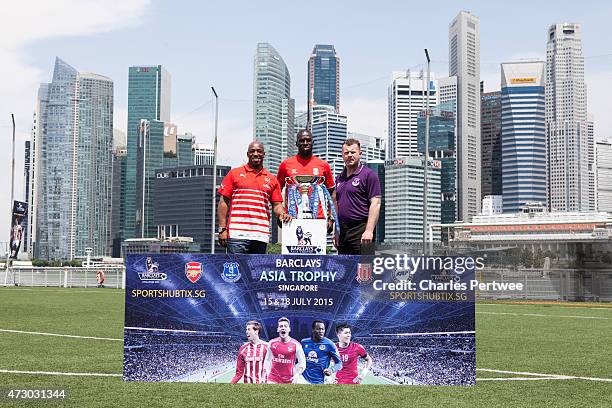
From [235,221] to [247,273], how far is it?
62.2 inches

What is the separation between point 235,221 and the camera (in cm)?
830

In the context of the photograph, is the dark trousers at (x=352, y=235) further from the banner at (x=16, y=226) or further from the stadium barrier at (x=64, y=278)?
the banner at (x=16, y=226)

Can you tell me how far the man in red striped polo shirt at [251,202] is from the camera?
27.1ft

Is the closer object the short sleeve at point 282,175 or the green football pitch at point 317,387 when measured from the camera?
the green football pitch at point 317,387

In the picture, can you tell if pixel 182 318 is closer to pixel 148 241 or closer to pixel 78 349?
pixel 78 349

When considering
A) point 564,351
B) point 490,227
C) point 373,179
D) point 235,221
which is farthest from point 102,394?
point 490,227

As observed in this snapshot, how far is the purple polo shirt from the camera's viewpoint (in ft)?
27.9

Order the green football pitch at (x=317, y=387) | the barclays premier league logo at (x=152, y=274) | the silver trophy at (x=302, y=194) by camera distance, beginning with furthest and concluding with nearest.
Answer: the silver trophy at (x=302, y=194) < the barclays premier league logo at (x=152, y=274) < the green football pitch at (x=317, y=387)

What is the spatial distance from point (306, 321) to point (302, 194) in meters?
1.97

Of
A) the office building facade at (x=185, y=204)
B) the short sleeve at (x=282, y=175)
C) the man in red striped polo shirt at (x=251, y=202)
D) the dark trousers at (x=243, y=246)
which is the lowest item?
the dark trousers at (x=243, y=246)

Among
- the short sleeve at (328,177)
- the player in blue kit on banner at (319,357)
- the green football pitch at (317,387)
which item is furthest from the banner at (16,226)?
the player in blue kit on banner at (319,357)

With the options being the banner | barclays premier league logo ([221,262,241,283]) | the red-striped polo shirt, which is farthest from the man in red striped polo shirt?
the banner

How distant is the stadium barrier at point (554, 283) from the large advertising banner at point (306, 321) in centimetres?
2023

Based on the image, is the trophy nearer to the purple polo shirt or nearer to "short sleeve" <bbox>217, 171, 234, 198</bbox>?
the purple polo shirt
